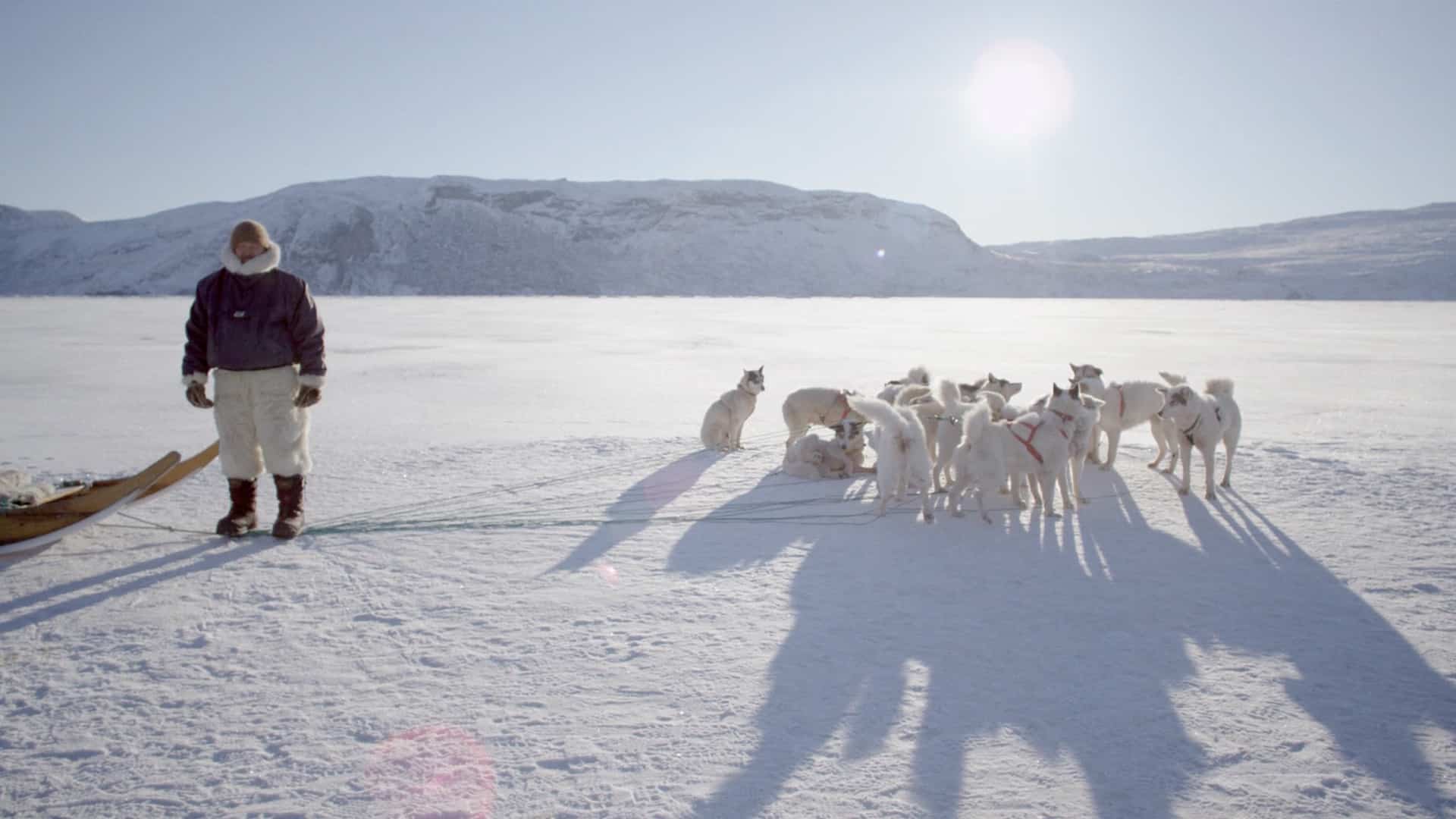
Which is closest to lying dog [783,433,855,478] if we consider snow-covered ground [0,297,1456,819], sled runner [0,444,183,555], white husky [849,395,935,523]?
snow-covered ground [0,297,1456,819]

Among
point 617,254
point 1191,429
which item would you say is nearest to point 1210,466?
point 1191,429

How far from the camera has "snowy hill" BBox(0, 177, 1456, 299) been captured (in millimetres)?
87875

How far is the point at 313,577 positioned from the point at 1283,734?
493 centimetres

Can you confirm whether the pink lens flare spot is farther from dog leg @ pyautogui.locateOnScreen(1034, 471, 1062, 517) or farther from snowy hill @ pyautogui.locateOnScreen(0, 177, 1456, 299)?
snowy hill @ pyautogui.locateOnScreen(0, 177, 1456, 299)

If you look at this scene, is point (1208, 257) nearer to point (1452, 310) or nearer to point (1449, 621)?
point (1452, 310)

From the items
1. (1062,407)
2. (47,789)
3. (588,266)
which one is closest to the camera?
(47,789)

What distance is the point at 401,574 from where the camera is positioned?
4805 mm

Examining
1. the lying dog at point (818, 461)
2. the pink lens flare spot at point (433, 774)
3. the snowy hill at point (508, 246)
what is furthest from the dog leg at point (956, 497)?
the snowy hill at point (508, 246)

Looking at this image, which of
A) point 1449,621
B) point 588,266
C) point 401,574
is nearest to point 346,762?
point 401,574

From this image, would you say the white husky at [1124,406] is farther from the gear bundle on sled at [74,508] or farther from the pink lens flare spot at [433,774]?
the gear bundle on sled at [74,508]

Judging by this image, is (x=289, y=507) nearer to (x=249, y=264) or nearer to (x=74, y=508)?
(x=74, y=508)

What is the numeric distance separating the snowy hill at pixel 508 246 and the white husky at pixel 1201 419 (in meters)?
79.8

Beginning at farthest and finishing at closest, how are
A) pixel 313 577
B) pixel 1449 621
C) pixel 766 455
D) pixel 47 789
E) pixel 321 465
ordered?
pixel 766 455, pixel 321 465, pixel 313 577, pixel 1449 621, pixel 47 789

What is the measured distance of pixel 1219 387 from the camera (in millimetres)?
6840
